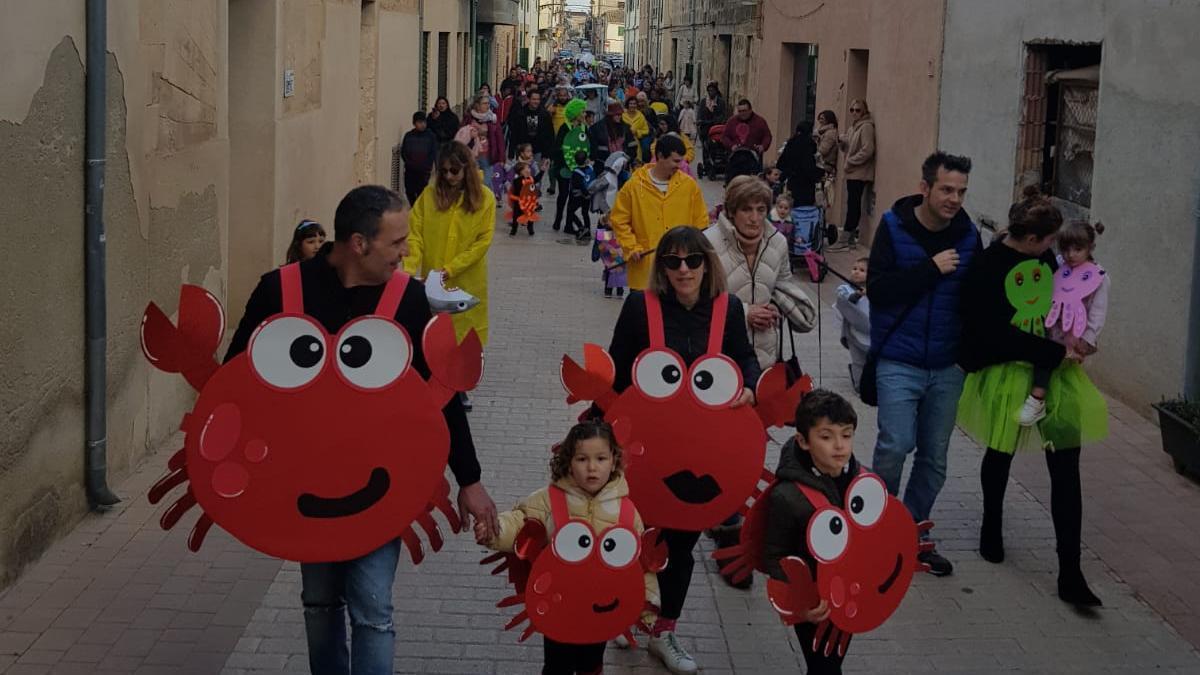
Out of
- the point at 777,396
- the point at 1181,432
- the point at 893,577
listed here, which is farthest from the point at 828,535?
the point at 1181,432

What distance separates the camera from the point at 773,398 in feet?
17.7

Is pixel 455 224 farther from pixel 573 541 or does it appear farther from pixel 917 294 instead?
pixel 573 541

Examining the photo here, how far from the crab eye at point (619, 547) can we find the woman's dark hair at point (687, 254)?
3.70ft

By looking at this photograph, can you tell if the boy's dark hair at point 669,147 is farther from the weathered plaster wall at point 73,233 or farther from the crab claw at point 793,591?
the crab claw at point 793,591

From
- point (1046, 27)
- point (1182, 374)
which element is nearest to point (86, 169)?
point (1182, 374)

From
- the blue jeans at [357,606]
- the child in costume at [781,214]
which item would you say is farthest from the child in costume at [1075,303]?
the child in costume at [781,214]

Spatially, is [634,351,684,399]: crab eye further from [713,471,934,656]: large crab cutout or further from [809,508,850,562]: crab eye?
[809,508,850,562]: crab eye

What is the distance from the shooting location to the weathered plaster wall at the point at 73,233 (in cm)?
625

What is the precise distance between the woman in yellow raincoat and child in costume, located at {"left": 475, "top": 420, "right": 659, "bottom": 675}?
158 inches

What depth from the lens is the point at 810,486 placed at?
4.73 m

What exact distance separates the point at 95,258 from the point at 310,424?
3.27 metres

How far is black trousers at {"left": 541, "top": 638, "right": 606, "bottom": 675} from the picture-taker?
16.4 ft

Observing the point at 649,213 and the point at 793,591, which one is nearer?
the point at 793,591

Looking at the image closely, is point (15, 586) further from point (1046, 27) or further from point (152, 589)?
point (1046, 27)
